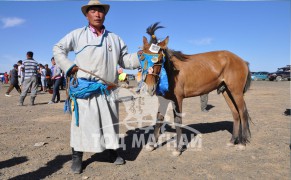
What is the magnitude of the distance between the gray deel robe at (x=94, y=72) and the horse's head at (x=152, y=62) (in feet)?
1.64

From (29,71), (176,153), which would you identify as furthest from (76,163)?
(29,71)

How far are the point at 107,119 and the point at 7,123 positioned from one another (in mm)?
4578

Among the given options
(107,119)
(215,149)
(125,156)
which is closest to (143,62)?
(107,119)

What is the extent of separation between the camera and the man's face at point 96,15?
3793 millimetres

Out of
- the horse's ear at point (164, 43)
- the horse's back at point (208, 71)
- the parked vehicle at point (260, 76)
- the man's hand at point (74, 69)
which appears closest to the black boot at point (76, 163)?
the man's hand at point (74, 69)

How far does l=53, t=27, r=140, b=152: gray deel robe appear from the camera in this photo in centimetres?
377

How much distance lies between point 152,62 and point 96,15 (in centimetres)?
113

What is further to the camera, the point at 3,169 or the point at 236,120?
the point at 236,120

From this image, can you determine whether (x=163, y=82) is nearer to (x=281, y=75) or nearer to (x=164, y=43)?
(x=164, y=43)

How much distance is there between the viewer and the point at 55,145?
5.18 metres

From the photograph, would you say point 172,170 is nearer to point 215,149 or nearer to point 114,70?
point 215,149

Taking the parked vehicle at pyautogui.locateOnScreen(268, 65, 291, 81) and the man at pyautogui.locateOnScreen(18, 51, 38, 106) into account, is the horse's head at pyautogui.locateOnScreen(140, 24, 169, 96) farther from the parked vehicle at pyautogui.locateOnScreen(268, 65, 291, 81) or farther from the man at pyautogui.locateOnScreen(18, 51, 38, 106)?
the parked vehicle at pyautogui.locateOnScreen(268, 65, 291, 81)

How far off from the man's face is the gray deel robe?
15 centimetres

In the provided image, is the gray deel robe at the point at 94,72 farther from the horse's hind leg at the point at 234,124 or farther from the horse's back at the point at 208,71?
the horse's hind leg at the point at 234,124
